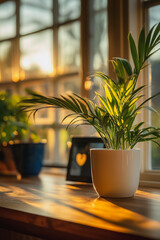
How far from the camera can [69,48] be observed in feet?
9.12

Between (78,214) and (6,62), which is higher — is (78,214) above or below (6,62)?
below

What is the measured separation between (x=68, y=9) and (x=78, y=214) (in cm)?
195

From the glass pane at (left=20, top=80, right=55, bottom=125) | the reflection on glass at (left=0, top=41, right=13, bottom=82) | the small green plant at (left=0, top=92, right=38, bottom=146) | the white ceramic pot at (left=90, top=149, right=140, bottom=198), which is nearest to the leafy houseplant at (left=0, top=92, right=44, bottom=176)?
the small green plant at (left=0, top=92, right=38, bottom=146)

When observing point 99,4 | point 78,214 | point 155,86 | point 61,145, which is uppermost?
Result: point 99,4

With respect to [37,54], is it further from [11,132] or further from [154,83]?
[154,83]

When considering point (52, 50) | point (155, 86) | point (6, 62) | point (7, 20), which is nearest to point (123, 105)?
point (155, 86)

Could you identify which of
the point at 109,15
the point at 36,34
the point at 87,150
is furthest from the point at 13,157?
the point at 109,15

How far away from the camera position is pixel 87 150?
2.26 meters

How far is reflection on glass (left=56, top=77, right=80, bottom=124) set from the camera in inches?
107

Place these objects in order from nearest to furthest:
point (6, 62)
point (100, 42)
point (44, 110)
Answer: point (100, 42), point (44, 110), point (6, 62)

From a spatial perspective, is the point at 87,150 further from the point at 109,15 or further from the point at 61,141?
the point at 109,15

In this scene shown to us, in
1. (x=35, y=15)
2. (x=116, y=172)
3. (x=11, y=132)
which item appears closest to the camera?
(x=116, y=172)

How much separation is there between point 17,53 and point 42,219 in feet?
6.96

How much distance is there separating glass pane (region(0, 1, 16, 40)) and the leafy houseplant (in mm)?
745
